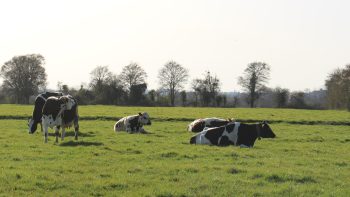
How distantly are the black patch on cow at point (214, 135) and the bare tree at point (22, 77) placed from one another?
84092 millimetres

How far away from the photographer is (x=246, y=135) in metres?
22.2

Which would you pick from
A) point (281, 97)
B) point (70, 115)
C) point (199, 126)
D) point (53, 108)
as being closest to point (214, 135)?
point (70, 115)

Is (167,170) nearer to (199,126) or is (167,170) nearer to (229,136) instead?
(229,136)

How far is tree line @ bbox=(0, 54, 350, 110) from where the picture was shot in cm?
10156

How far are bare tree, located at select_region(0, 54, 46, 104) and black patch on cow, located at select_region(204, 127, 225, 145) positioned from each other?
84.1 metres

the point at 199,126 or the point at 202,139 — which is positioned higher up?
the point at 199,126

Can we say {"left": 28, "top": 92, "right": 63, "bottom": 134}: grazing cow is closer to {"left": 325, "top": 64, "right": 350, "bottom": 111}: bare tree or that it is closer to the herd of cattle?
the herd of cattle

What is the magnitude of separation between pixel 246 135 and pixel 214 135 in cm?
148

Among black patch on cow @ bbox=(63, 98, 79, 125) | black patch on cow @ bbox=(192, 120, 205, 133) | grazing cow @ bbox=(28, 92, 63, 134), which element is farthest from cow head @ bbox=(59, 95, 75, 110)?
black patch on cow @ bbox=(192, 120, 205, 133)

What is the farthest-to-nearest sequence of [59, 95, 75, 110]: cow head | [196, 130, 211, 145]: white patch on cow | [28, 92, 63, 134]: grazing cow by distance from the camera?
[28, 92, 63, 134]: grazing cow, [59, 95, 75, 110]: cow head, [196, 130, 211, 145]: white patch on cow

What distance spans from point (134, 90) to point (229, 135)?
84.9m

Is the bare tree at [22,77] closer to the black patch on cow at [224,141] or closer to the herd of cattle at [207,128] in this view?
the herd of cattle at [207,128]

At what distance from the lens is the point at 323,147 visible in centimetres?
2286

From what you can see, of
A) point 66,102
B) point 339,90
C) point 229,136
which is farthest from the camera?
A: point 339,90
